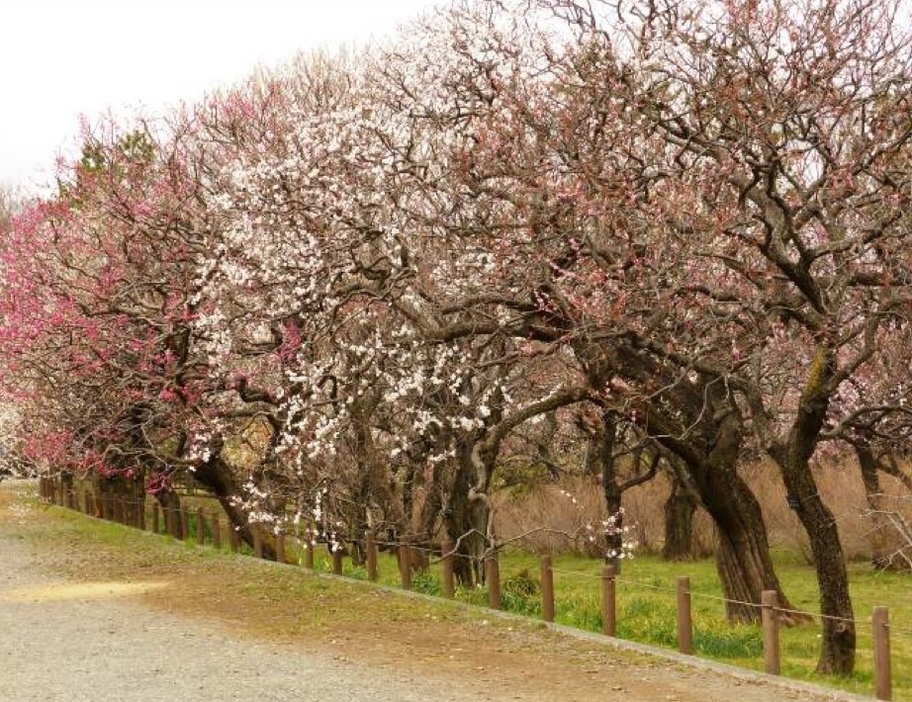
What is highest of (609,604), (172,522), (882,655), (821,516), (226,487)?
(226,487)

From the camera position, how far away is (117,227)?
25.7m

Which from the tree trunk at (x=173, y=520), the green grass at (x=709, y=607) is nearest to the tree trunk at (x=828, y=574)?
the green grass at (x=709, y=607)

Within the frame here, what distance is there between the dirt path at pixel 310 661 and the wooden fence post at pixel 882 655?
39 centimetres

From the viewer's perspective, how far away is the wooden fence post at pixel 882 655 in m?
11.5

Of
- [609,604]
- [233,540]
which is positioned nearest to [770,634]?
[609,604]

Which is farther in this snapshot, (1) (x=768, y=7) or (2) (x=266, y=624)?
(2) (x=266, y=624)

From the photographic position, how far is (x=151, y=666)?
528 inches

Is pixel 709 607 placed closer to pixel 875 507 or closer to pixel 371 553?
pixel 875 507

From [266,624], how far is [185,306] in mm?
6810

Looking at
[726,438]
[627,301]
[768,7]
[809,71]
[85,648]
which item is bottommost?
[85,648]

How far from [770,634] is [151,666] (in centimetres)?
625

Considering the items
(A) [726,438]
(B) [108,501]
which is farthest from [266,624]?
(B) [108,501]

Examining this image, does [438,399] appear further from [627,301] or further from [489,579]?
[627,301]

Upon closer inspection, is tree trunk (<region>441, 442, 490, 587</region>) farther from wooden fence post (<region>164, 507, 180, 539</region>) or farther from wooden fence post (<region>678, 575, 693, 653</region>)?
wooden fence post (<region>164, 507, 180, 539</region>)
